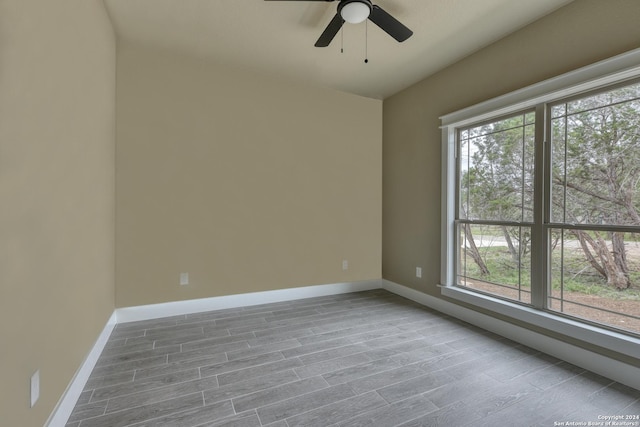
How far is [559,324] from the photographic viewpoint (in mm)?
2236

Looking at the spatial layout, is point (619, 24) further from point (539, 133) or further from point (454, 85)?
point (454, 85)

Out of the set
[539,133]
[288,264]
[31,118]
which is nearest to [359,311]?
[288,264]

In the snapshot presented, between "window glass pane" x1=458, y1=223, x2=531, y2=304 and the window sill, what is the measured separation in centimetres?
13

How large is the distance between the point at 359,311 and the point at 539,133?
244cm

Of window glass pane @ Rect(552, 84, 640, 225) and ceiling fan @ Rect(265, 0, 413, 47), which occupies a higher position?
ceiling fan @ Rect(265, 0, 413, 47)

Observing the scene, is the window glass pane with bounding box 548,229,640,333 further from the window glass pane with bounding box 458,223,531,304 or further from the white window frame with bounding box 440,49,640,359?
the window glass pane with bounding box 458,223,531,304

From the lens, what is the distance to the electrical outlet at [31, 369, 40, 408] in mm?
1237

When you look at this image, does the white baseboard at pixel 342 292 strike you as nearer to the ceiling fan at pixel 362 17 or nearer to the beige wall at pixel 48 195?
the beige wall at pixel 48 195

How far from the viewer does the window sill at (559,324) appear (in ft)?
6.29

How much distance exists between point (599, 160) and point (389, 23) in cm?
186

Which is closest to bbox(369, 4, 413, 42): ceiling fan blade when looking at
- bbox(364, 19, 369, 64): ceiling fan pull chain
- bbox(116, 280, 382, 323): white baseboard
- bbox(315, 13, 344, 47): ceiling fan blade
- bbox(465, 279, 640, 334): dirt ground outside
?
bbox(315, 13, 344, 47): ceiling fan blade

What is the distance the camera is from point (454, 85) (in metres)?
3.14

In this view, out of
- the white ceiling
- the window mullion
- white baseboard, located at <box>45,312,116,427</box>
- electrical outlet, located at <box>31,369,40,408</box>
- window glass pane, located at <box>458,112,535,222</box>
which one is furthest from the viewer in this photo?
window glass pane, located at <box>458,112,535,222</box>

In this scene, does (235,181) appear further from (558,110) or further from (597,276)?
(597,276)
